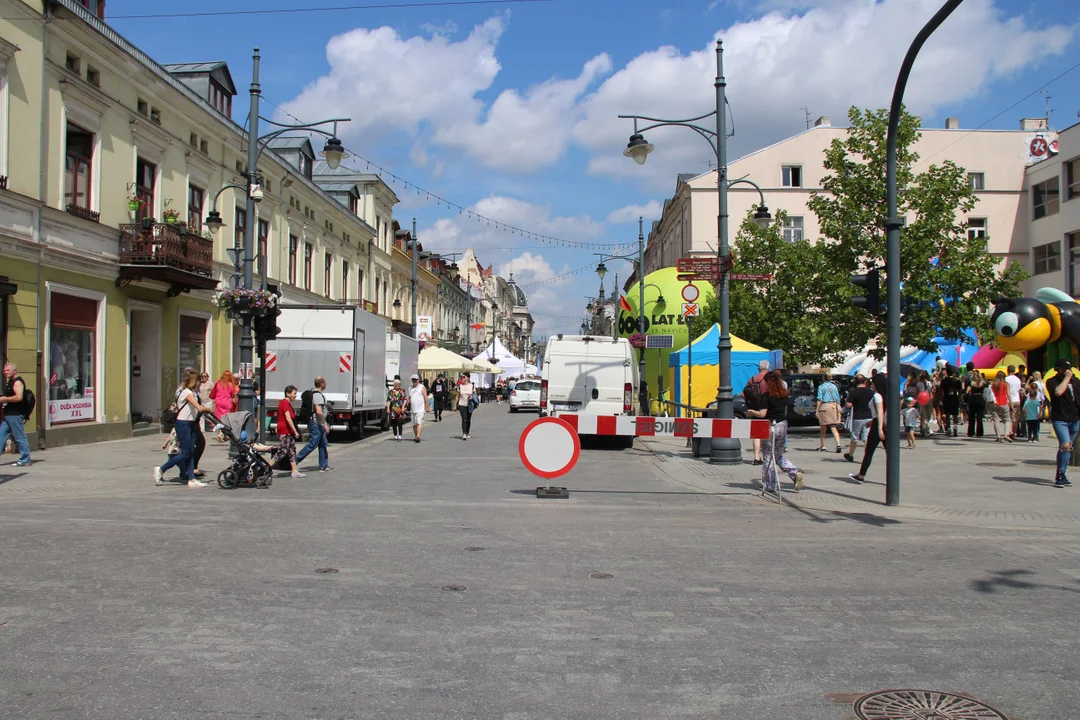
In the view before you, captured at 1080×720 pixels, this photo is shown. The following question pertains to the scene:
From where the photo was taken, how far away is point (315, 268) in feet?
124

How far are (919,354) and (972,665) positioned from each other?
2821cm

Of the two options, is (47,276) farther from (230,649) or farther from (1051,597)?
(1051,597)

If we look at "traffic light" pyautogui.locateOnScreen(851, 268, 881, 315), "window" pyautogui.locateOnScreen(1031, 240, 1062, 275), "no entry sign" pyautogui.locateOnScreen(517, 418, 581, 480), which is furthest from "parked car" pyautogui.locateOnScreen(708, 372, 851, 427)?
"window" pyautogui.locateOnScreen(1031, 240, 1062, 275)

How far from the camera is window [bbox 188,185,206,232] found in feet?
81.5

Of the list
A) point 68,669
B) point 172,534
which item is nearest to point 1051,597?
point 68,669

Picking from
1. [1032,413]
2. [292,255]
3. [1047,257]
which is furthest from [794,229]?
[1032,413]

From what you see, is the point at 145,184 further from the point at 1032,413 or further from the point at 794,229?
the point at 794,229

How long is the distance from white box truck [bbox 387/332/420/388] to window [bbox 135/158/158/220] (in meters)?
9.86

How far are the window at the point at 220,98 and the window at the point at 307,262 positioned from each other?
27.0ft

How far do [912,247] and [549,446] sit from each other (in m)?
14.0

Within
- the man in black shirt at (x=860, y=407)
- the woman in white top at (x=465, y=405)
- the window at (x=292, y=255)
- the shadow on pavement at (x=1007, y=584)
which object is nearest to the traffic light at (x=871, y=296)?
the shadow on pavement at (x=1007, y=584)

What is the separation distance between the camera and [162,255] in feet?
68.3

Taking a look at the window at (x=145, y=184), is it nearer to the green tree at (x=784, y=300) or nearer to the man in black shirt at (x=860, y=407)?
the green tree at (x=784, y=300)

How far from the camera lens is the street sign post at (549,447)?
11156 millimetres
